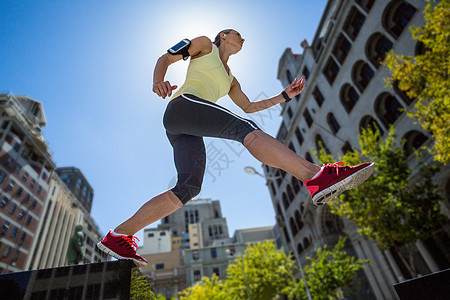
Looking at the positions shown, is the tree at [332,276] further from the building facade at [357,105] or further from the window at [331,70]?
the window at [331,70]

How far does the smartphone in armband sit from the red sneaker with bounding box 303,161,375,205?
1.47 m

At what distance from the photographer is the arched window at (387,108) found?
579 inches

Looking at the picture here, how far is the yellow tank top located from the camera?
7.04 ft

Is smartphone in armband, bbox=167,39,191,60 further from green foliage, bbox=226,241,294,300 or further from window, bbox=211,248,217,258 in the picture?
window, bbox=211,248,217,258

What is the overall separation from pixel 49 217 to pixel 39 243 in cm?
418

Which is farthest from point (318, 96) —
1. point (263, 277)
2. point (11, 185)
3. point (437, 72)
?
point (11, 185)

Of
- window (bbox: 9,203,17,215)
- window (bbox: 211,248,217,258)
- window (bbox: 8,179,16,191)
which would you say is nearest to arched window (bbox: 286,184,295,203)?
window (bbox: 211,248,217,258)

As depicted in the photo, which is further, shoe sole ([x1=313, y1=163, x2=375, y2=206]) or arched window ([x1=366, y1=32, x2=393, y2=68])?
arched window ([x1=366, y1=32, x2=393, y2=68])

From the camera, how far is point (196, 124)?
1899 mm

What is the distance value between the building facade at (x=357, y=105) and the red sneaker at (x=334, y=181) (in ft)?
32.5

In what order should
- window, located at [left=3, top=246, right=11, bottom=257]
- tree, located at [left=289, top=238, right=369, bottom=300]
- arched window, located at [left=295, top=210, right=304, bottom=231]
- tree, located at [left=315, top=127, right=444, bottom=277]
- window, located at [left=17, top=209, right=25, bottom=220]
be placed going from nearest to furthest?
tree, located at [left=315, top=127, right=444, bottom=277] → tree, located at [left=289, top=238, right=369, bottom=300] → arched window, located at [left=295, top=210, right=304, bottom=231] → window, located at [left=3, top=246, right=11, bottom=257] → window, located at [left=17, top=209, right=25, bottom=220]

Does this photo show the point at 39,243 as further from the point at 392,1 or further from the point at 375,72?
the point at 392,1

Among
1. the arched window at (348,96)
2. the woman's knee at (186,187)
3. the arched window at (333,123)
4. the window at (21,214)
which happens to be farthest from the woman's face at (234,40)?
the window at (21,214)

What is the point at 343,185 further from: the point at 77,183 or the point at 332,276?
the point at 77,183
